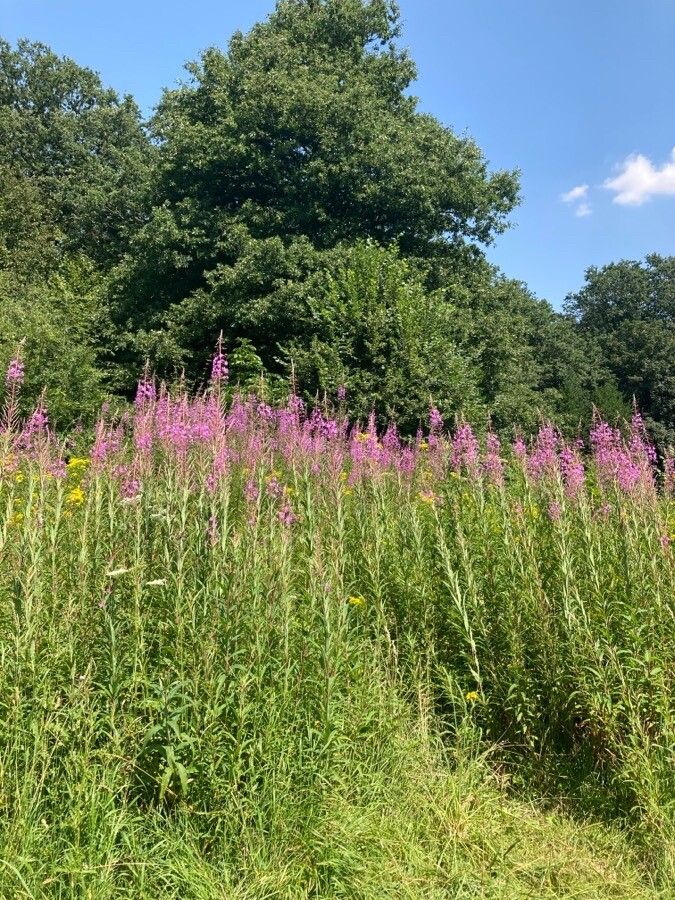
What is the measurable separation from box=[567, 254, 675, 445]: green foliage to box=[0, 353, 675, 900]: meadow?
30.7 metres

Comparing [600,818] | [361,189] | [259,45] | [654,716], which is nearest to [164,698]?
[600,818]

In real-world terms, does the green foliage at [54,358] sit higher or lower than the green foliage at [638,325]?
lower

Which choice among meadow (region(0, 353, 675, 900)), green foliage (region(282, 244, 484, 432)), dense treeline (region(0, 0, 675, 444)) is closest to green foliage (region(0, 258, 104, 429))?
dense treeline (region(0, 0, 675, 444))

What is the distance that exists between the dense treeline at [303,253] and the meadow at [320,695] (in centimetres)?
711

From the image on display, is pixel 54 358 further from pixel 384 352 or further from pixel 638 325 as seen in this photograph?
pixel 638 325

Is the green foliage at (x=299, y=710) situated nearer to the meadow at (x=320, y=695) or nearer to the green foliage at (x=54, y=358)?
the meadow at (x=320, y=695)

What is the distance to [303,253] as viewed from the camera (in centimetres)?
1462

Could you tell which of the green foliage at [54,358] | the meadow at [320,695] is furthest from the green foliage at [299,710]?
the green foliage at [54,358]

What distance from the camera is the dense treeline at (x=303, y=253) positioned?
1170 cm

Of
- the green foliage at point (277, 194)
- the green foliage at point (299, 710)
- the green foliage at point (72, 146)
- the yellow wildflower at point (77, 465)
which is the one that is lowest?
the green foliage at point (299, 710)

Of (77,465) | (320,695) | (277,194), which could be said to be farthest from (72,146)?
(320,695)

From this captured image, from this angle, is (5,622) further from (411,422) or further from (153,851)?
(411,422)

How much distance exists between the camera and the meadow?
2334mm

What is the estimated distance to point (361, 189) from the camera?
Answer: 15906mm
